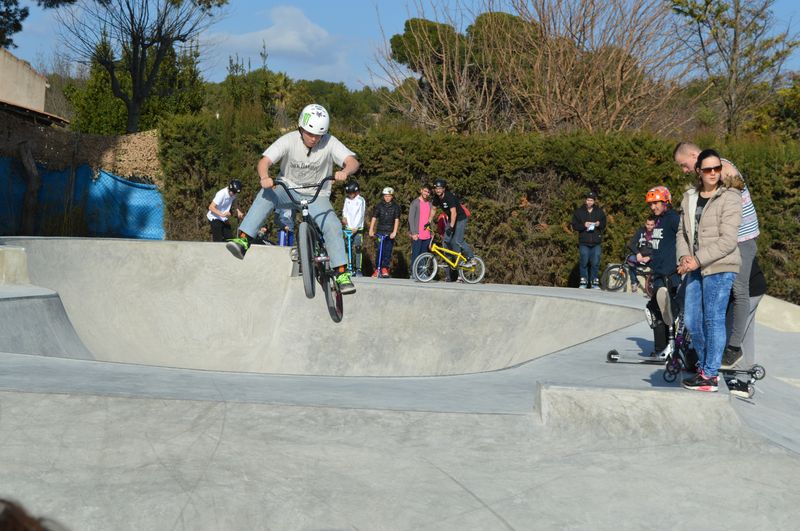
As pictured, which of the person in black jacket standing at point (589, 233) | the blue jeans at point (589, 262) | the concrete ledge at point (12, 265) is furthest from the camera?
the blue jeans at point (589, 262)

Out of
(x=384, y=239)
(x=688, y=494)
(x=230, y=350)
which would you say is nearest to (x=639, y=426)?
(x=688, y=494)

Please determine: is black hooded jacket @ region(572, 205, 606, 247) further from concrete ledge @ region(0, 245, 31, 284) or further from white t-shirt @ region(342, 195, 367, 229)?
concrete ledge @ region(0, 245, 31, 284)

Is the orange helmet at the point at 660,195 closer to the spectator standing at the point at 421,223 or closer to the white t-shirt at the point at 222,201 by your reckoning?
the spectator standing at the point at 421,223

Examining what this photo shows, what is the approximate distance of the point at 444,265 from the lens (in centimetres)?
1484

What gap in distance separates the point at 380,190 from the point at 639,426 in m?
12.5

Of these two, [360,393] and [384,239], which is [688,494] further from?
[384,239]

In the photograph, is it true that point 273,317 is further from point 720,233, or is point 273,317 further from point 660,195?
point 720,233

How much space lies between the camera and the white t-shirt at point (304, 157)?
744cm

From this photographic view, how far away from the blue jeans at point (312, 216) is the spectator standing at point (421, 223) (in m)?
7.01

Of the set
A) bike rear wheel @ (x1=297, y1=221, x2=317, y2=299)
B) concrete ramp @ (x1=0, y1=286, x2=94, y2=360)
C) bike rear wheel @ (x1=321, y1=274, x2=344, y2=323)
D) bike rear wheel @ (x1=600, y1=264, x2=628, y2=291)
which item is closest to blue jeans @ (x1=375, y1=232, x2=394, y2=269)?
bike rear wheel @ (x1=600, y1=264, x2=628, y2=291)

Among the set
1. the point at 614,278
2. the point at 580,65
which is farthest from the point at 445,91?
the point at 614,278

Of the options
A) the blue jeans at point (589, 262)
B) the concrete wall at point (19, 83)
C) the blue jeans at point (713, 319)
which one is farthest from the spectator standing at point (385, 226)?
the concrete wall at point (19, 83)

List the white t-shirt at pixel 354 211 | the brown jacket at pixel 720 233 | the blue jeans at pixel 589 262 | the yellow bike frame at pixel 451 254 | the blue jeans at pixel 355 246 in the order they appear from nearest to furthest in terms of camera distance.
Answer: the brown jacket at pixel 720 233
the blue jeans at pixel 589 262
the white t-shirt at pixel 354 211
the blue jeans at pixel 355 246
the yellow bike frame at pixel 451 254

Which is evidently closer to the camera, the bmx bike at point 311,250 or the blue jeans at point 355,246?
the bmx bike at point 311,250
